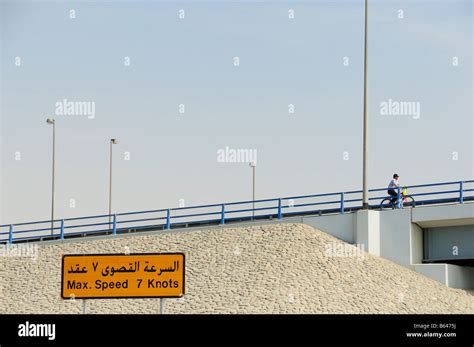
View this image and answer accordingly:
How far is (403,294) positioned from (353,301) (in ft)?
6.32

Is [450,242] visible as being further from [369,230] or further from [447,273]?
[369,230]

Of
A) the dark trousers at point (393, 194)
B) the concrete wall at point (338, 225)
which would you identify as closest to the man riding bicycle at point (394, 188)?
the dark trousers at point (393, 194)

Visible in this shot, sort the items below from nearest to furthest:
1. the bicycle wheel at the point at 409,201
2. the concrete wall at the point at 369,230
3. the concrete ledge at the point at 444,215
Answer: the concrete ledge at the point at 444,215
the concrete wall at the point at 369,230
the bicycle wheel at the point at 409,201

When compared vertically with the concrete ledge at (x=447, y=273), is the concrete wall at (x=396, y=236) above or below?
above

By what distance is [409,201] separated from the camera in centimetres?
3725

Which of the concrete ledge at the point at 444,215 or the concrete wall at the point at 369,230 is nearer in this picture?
the concrete ledge at the point at 444,215

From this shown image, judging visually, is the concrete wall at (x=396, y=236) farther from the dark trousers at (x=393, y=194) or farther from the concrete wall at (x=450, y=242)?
the concrete wall at (x=450, y=242)

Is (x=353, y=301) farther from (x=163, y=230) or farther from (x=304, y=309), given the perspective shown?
(x=163, y=230)

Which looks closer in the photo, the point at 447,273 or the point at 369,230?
the point at 447,273

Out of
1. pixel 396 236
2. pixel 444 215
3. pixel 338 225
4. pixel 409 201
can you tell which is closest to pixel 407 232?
pixel 396 236

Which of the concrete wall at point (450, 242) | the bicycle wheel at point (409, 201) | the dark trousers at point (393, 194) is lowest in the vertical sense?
the concrete wall at point (450, 242)

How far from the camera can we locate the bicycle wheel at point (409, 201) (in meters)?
36.8

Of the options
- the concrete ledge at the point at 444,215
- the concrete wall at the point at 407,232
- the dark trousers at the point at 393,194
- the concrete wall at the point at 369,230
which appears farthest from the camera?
the dark trousers at the point at 393,194
